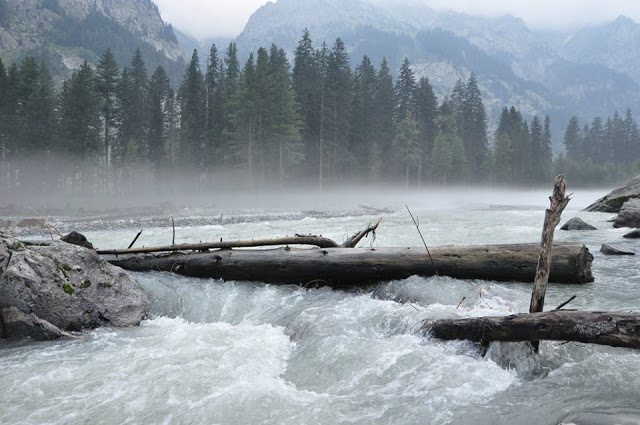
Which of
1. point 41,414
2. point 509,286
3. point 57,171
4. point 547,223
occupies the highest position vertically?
point 57,171

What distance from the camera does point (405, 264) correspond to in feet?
28.1

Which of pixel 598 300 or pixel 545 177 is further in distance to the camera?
pixel 545 177

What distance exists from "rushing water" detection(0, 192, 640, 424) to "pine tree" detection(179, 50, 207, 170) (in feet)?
182

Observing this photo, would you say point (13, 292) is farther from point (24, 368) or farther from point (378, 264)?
point (378, 264)

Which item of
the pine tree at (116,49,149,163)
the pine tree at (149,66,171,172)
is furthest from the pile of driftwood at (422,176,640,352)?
the pine tree at (149,66,171,172)

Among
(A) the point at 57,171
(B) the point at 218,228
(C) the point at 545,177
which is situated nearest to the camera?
(B) the point at 218,228

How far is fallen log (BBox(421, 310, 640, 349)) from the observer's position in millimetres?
4410

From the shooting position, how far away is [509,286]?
330 inches

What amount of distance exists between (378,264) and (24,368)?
5.78 metres

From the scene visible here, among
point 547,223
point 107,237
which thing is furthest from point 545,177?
point 547,223

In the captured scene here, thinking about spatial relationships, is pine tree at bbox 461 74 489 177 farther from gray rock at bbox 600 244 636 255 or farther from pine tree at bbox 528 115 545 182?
gray rock at bbox 600 244 636 255

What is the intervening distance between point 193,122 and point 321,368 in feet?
195

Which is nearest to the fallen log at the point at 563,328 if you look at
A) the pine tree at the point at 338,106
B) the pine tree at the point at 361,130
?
the pine tree at the point at 338,106

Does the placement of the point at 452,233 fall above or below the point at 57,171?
below
